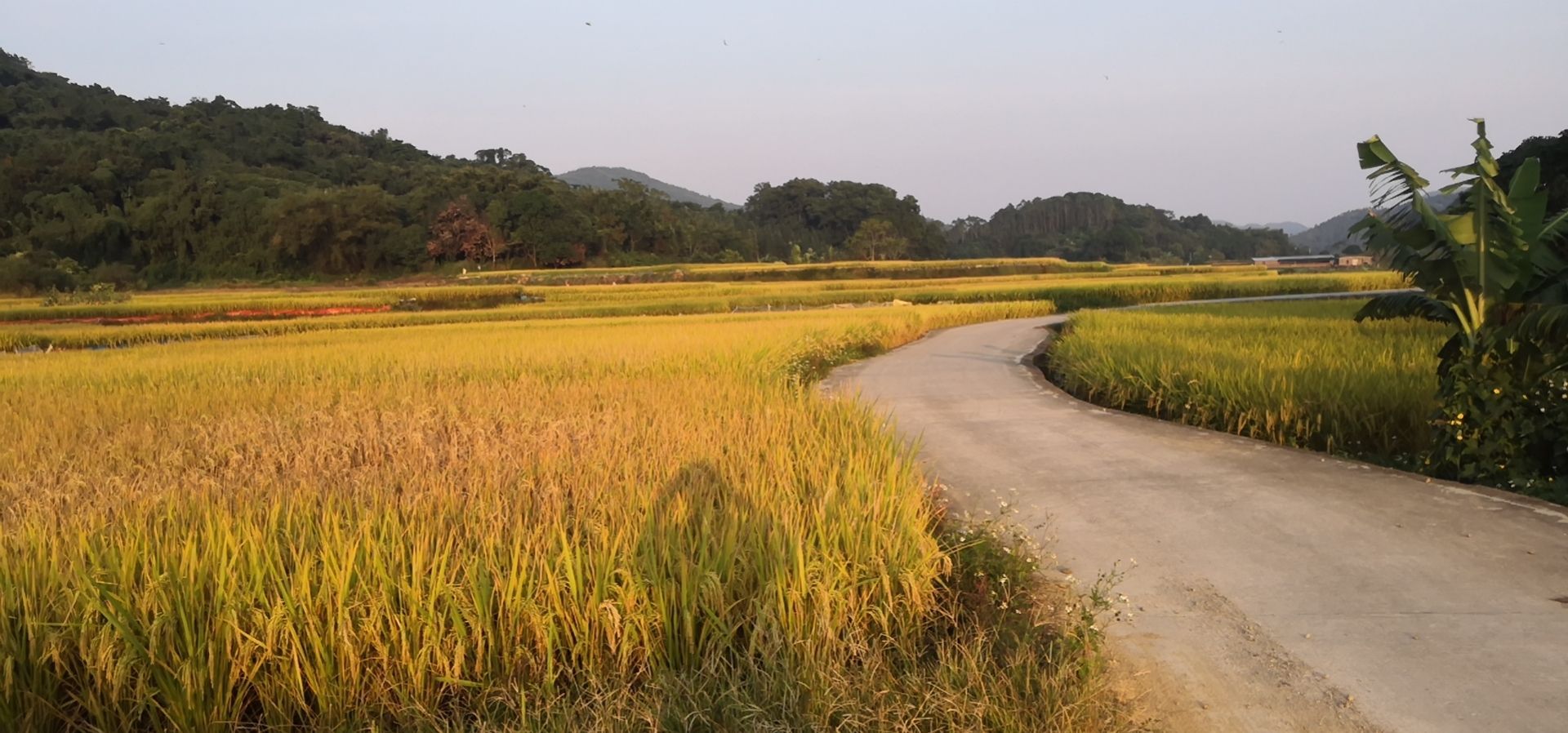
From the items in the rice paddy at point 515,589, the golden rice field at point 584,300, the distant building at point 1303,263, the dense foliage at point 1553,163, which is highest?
the dense foliage at point 1553,163

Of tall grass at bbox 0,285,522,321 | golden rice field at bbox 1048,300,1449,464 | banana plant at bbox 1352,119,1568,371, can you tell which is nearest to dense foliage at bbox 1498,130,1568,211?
golden rice field at bbox 1048,300,1449,464

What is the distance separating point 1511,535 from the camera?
3.90 meters

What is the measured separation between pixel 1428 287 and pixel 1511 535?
2.33 metres

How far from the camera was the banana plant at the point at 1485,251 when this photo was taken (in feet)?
16.4

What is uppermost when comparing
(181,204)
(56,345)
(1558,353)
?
(181,204)

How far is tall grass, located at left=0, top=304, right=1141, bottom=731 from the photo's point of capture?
2277 mm

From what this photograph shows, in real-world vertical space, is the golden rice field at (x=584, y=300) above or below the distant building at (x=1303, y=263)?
below

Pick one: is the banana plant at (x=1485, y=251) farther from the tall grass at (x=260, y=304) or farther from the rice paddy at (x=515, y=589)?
the tall grass at (x=260, y=304)

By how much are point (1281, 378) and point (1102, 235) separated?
4036 inches

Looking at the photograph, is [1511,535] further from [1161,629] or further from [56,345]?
[56,345]

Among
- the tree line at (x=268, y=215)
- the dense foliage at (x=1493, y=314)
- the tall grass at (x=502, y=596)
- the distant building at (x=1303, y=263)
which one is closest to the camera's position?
the tall grass at (x=502, y=596)

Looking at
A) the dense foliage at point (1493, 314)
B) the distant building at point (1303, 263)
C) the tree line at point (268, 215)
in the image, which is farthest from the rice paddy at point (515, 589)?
the distant building at point (1303, 263)

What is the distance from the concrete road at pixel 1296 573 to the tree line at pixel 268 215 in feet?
153

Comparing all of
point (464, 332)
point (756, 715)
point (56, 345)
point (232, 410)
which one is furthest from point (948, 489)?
point (56, 345)
